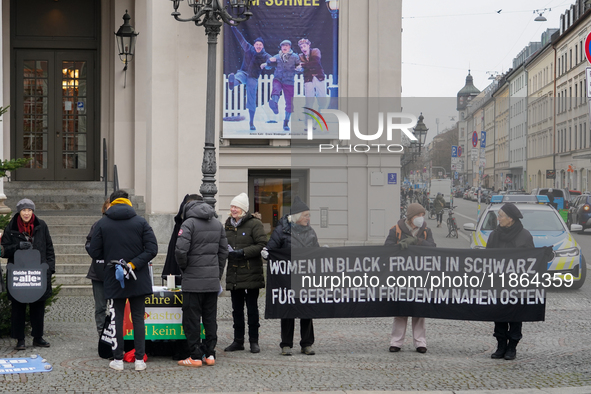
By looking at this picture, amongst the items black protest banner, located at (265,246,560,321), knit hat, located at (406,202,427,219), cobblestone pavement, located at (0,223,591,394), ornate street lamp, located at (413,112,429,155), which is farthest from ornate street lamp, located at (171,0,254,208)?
knit hat, located at (406,202,427,219)

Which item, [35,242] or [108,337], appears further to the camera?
[35,242]

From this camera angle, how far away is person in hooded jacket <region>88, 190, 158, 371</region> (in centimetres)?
747

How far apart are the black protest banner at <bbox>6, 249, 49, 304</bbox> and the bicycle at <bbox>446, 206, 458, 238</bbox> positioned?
477cm

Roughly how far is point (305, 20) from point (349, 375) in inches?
440

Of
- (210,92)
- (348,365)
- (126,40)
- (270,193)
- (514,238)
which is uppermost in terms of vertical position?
(126,40)

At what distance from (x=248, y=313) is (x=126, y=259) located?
1.65 meters

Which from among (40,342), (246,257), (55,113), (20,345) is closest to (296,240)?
(246,257)

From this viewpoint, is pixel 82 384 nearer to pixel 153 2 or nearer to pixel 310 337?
pixel 310 337

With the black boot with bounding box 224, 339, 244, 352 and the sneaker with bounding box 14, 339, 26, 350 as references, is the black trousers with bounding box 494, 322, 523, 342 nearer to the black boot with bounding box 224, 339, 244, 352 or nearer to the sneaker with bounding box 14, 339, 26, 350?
the black boot with bounding box 224, 339, 244, 352

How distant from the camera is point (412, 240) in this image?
333 inches

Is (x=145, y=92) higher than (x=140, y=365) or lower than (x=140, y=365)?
higher

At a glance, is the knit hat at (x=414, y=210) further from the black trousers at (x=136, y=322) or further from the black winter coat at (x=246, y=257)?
the black trousers at (x=136, y=322)

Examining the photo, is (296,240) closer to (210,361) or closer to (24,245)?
(210,361)

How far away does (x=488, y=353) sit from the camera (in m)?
8.44
